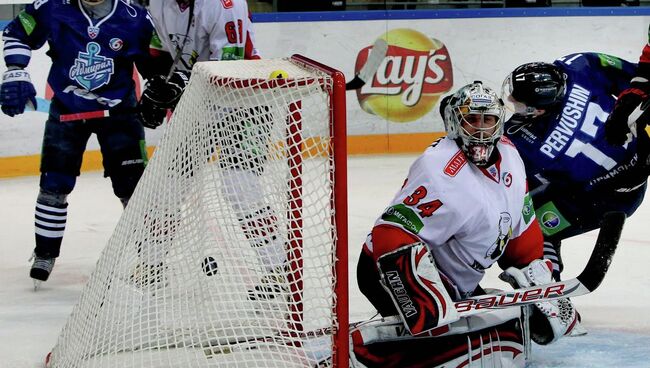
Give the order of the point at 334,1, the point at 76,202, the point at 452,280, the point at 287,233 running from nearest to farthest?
the point at 287,233 < the point at 452,280 < the point at 76,202 < the point at 334,1

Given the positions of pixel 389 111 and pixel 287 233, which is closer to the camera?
pixel 287 233

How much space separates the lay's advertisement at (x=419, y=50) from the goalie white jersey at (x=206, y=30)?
2.63 m

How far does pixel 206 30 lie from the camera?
4.03m

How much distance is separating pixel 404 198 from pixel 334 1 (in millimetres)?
4183

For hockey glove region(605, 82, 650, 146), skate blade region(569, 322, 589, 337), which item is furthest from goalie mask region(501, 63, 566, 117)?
skate blade region(569, 322, 589, 337)

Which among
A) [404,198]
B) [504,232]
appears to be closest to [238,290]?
[404,198]

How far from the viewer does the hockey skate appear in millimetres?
4148

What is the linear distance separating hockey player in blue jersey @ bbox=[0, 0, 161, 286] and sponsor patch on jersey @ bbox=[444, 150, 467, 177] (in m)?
Answer: 1.60

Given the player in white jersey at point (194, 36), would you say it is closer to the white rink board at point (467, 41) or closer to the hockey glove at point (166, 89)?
the hockey glove at point (166, 89)

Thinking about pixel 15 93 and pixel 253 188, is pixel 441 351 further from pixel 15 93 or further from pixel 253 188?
pixel 15 93

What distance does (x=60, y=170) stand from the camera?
4156mm

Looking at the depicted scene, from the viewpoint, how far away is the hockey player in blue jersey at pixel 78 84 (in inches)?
163

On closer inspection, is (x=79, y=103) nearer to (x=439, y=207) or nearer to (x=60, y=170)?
(x=60, y=170)

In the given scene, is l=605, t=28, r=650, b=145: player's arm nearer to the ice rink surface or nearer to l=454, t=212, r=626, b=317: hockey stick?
l=454, t=212, r=626, b=317: hockey stick
